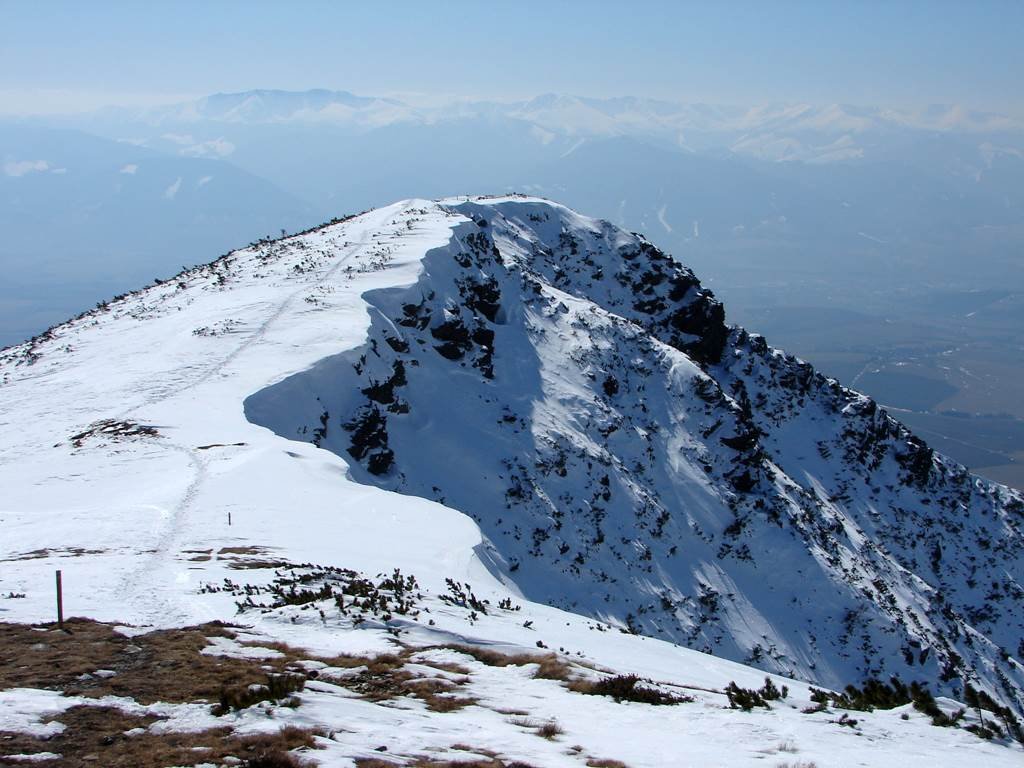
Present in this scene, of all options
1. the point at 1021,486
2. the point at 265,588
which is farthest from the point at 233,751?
the point at 1021,486

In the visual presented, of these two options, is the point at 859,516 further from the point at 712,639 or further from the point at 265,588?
the point at 265,588

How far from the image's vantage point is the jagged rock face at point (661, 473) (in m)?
43.7

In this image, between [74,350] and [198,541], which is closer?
[198,541]

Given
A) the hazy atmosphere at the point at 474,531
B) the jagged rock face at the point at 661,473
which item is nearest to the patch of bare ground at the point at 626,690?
the hazy atmosphere at the point at 474,531

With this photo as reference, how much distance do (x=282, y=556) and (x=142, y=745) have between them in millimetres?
10324

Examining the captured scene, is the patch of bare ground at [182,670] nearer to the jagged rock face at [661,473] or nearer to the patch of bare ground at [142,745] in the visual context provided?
the patch of bare ground at [142,745]

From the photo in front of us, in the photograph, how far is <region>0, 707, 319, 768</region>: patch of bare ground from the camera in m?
8.07

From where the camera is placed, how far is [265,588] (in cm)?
1614

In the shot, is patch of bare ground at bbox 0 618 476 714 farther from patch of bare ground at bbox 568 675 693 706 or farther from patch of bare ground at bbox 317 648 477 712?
patch of bare ground at bbox 568 675 693 706

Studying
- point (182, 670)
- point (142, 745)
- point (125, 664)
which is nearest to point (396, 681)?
point (182, 670)

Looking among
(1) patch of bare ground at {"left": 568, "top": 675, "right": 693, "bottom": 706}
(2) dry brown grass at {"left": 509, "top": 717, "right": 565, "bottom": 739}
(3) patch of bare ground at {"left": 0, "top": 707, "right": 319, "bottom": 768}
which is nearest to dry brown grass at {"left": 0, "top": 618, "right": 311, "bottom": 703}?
(3) patch of bare ground at {"left": 0, "top": 707, "right": 319, "bottom": 768}

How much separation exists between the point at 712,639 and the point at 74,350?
43.2 meters

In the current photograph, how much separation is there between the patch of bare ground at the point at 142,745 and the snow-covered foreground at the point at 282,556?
0.36 meters

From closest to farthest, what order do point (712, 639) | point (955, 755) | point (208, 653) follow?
1. point (955, 755)
2. point (208, 653)
3. point (712, 639)
